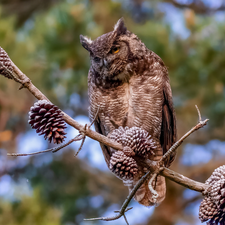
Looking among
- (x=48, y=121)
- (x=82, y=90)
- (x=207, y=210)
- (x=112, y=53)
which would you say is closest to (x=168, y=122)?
(x=112, y=53)

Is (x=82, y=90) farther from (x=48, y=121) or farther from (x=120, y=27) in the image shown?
(x=48, y=121)

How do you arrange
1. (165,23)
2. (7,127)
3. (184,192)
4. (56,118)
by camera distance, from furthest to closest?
(184,192) < (165,23) < (7,127) < (56,118)

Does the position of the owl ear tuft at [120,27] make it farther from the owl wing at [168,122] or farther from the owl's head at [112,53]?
the owl wing at [168,122]

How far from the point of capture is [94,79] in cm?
163

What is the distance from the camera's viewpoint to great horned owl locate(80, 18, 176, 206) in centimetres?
155

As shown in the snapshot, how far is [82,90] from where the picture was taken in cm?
308

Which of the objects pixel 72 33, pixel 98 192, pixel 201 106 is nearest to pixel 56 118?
pixel 72 33

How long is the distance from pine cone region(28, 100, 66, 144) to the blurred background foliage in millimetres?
1375

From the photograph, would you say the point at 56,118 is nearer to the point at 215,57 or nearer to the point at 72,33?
the point at 72,33

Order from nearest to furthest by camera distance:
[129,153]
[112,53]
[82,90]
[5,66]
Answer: [5,66] < [129,153] < [112,53] < [82,90]

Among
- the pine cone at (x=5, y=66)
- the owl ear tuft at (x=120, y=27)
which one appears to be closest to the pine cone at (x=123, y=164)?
the pine cone at (x=5, y=66)

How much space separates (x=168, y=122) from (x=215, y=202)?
2.40 ft

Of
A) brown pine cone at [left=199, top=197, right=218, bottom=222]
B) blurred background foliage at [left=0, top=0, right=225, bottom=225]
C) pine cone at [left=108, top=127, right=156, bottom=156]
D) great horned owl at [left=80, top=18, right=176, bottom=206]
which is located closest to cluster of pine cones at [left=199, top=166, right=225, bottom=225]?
brown pine cone at [left=199, top=197, right=218, bottom=222]

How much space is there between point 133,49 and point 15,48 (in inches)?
51.3
